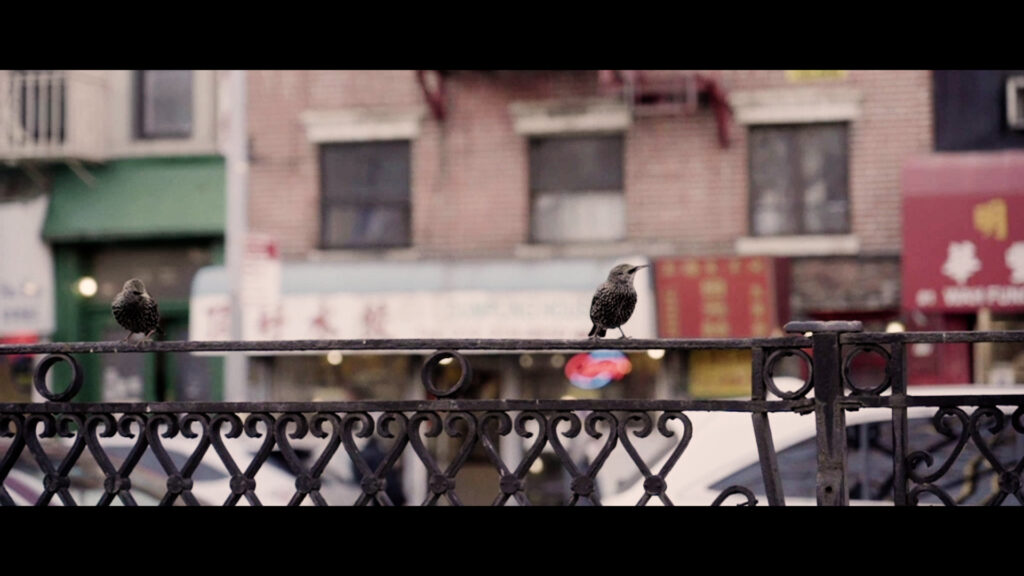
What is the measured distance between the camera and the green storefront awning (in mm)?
16297

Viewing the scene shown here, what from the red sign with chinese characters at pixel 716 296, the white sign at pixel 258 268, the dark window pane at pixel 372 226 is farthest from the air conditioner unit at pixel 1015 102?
the white sign at pixel 258 268

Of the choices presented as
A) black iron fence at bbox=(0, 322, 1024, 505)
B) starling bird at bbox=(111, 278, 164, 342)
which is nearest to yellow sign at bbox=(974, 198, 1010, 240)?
black iron fence at bbox=(0, 322, 1024, 505)

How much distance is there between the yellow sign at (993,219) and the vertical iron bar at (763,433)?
10.7 metres

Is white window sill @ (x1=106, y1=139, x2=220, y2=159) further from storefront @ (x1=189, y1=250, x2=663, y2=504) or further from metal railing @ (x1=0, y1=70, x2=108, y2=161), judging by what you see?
storefront @ (x1=189, y1=250, x2=663, y2=504)

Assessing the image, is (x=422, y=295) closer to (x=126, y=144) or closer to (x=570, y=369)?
(x=570, y=369)

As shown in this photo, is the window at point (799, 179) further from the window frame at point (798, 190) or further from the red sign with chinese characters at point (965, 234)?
the red sign with chinese characters at point (965, 234)

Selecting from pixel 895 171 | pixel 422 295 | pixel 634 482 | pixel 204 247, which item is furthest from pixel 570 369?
pixel 634 482

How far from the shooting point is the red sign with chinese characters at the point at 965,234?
13.6 meters

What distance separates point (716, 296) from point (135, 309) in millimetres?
10888

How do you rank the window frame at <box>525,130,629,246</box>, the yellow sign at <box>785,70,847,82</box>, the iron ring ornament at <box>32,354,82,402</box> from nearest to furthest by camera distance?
the iron ring ornament at <box>32,354,82,402</box> → the yellow sign at <box>785,70,847,82</box> → the window frame at <box>525,130,629,246</box>

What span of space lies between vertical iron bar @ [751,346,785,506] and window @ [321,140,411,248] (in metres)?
12.1

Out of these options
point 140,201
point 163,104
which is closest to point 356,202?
point 140,201

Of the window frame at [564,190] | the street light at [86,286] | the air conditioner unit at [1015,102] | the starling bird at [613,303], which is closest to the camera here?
the starling bird at [613,303]
